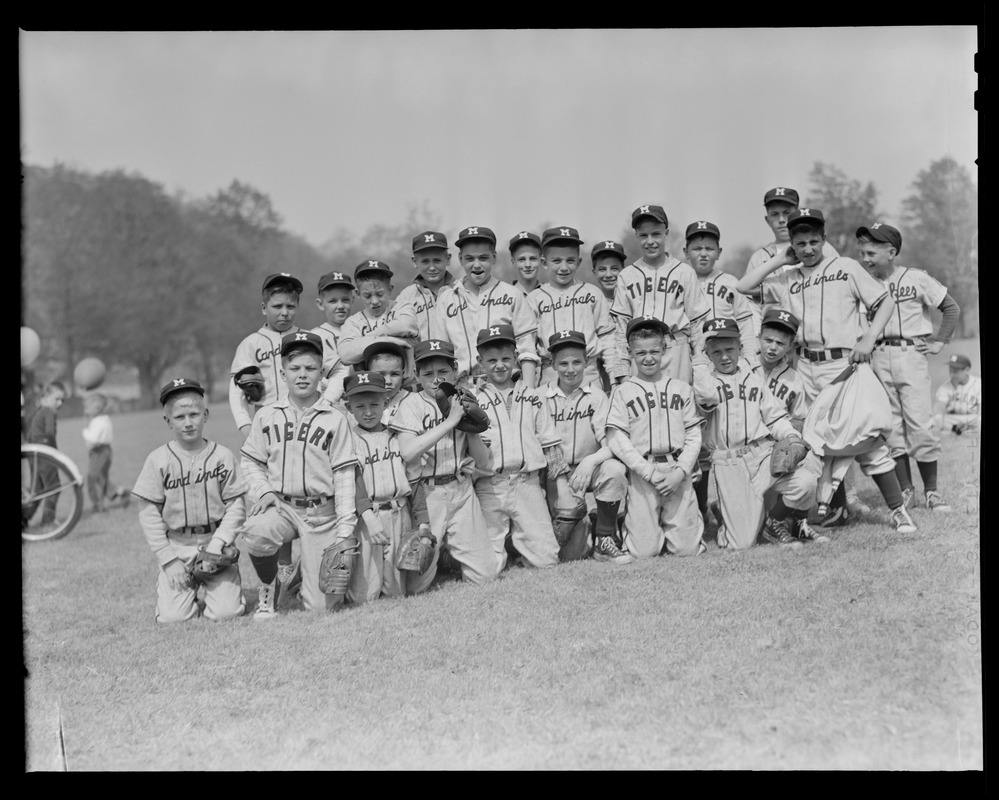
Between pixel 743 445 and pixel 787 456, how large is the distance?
1.34ft

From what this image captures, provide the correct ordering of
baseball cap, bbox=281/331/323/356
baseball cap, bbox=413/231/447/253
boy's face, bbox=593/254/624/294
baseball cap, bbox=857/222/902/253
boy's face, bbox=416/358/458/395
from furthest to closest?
boy's face, bbox=593/254/624/294 < baseball cap, bbox=413/231/447/253 < baseball cap, bbox=857/222/902/253 < boy's face, bbox=416/358/458/395 < baseball cap, bbox=281/331/323/356

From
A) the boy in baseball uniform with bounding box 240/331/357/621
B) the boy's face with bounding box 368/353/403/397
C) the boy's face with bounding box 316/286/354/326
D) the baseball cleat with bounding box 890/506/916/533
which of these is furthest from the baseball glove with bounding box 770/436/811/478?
the boy's face with bounding box 316/286/354/326

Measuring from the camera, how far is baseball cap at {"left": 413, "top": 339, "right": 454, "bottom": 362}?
18.4ft

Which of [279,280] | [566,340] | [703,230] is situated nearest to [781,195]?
[703,230]

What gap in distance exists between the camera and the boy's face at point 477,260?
621 cm

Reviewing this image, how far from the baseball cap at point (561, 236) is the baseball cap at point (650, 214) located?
0.42 metres

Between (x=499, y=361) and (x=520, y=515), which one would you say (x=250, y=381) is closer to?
(x=499, y=361)

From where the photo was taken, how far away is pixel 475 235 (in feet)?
20.2

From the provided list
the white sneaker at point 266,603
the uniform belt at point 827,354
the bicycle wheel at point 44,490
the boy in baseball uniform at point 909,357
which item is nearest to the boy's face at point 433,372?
the white sneaker at point 266,603

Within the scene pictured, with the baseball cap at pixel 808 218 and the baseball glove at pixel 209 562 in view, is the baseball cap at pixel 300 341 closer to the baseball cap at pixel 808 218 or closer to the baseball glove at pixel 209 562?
the baseball glove at pixel 209 562

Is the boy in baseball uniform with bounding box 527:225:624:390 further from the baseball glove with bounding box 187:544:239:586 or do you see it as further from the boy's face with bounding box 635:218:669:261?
the baseball glove with bounding box 187:544:239:586

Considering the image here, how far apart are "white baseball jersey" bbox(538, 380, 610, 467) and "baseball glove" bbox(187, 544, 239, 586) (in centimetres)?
208
